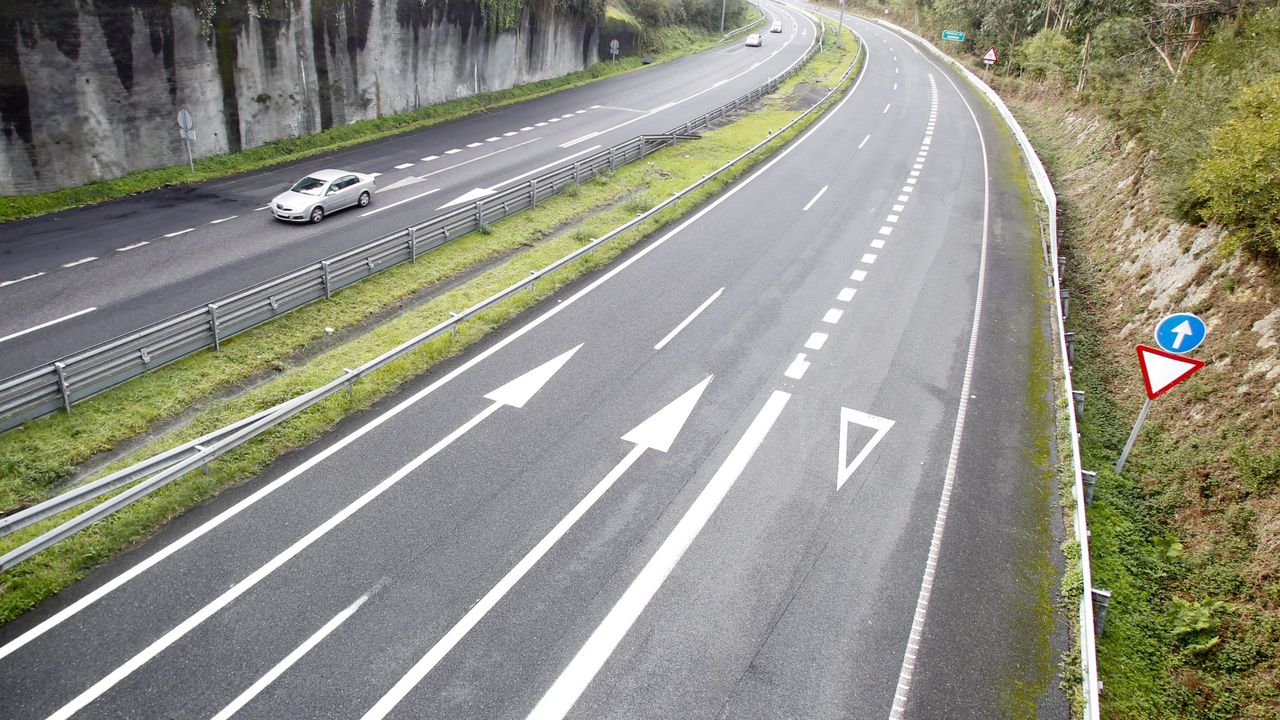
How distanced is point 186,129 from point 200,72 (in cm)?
263

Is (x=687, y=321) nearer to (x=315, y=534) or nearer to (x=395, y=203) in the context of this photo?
(x=315, y=534)

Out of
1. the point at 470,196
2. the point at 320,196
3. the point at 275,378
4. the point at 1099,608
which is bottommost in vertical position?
the point at 275,378

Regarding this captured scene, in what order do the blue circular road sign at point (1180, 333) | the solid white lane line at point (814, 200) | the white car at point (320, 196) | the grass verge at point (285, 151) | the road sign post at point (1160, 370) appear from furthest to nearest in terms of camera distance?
the solid white lane line at point (814, 200) < the grass verge at point (285, 151) < the white car at point (320, 196) < the road sign post at point (1160, 370) < the blue circular road sign at point (1180, 333)

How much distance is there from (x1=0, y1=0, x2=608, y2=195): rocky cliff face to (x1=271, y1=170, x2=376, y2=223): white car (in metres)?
5.64

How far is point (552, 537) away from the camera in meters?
10.1

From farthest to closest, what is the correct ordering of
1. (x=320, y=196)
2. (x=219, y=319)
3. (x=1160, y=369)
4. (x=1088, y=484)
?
(x=320, y=196), (x=219, y=319), (x=1088, y=484), (x=1160, y=369)

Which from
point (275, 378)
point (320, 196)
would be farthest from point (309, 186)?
point (275, 378)

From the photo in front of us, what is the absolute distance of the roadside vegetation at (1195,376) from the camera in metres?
8.89

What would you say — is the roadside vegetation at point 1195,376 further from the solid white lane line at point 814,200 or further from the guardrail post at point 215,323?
the guardrail post at point 215,323

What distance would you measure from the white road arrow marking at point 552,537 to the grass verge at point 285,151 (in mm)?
20768

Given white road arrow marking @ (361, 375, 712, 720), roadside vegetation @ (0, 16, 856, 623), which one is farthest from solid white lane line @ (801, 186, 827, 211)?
white road arrow marking @ (361, 375, 712, 720)

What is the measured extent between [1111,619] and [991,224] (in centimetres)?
1740

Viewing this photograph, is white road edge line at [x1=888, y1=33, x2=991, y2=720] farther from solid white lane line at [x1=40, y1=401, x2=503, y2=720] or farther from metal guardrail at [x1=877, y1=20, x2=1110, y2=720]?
solid white lane line at [x1=40, y1=401, x2=503, y2=720]

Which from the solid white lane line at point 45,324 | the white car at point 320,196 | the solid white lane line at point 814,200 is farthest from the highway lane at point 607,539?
the white car at point 320,196
